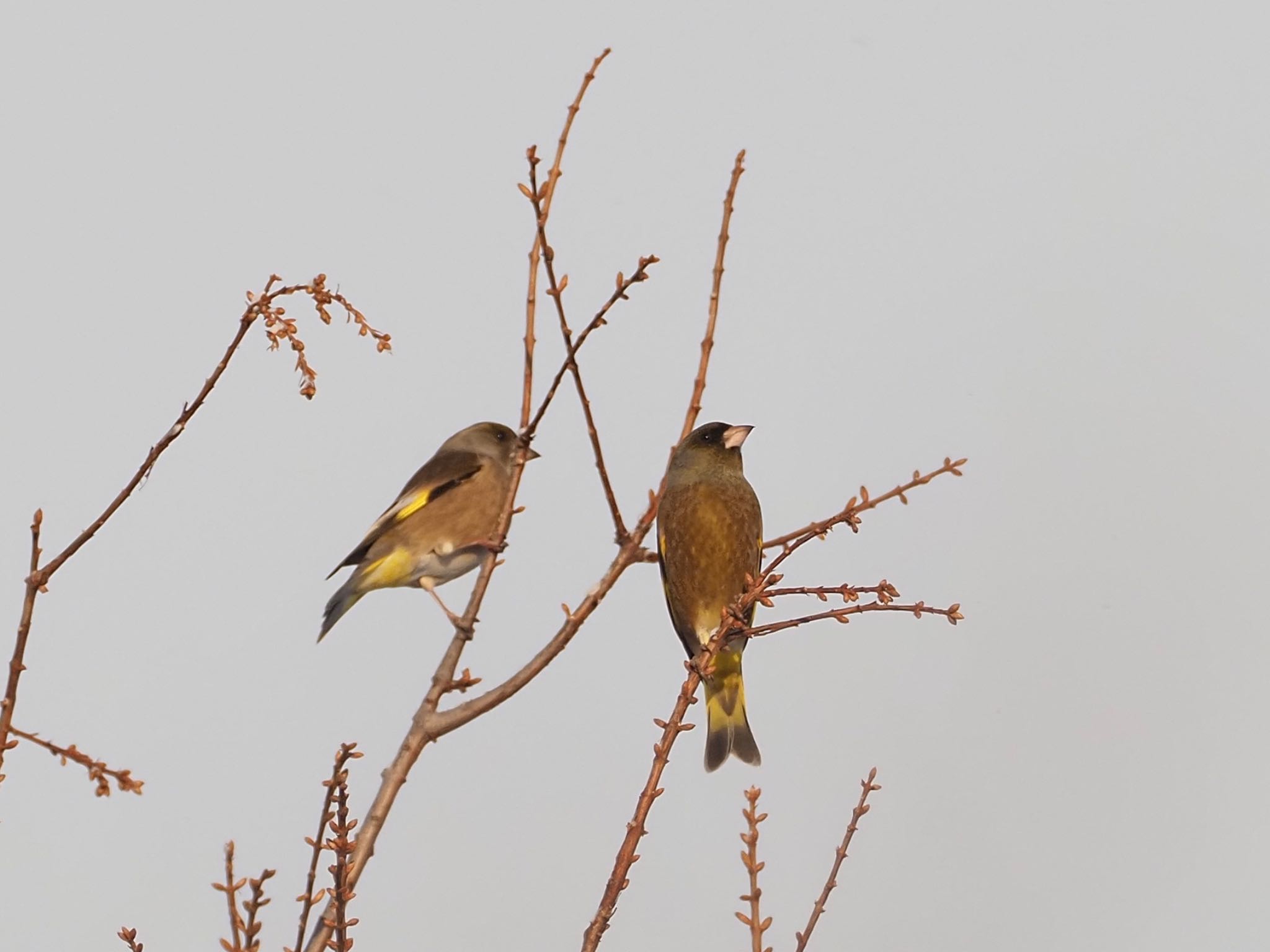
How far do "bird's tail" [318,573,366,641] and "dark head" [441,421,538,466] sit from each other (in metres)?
0.71

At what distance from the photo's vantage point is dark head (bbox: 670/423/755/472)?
15.9 ft

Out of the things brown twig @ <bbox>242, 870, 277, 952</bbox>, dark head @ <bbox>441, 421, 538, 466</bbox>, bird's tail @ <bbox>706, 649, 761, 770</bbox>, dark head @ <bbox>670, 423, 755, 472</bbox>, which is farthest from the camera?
dark head @ <bbox>441, 421, 538, 466</bbox>

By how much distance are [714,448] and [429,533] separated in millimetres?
1095

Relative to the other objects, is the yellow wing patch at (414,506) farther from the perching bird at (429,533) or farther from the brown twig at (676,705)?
the brown twig at (676,705)

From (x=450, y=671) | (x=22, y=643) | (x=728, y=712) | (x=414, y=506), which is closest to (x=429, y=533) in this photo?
(x=414, y=506)

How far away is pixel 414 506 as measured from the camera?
4.93m

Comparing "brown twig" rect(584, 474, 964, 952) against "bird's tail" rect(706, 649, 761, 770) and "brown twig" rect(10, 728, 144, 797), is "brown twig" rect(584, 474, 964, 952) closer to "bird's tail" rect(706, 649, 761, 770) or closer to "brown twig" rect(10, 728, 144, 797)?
"brown twig" rect(10, 728, 144, 797)

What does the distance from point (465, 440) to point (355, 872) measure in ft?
11.5

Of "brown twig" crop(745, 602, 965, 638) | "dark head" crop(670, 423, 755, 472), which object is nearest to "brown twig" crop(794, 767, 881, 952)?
"brown twig" crop(745, 602, 965, 638)

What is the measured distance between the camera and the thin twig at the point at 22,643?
166cm

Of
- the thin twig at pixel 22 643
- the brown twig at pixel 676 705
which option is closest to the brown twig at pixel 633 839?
the brown twig at pixel 676 705

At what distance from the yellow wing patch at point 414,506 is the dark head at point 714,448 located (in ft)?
3.07

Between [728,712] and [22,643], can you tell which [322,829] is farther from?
[728,712]

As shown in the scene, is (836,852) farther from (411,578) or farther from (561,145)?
(411,578)
